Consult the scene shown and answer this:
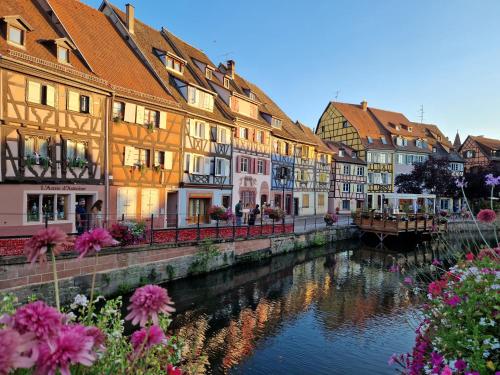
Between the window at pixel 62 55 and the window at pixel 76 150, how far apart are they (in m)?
3.62

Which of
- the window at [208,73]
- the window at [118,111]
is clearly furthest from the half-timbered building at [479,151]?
the window at [118,111]

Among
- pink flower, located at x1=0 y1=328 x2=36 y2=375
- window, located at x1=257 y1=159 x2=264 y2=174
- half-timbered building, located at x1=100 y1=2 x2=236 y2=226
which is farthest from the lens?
window, located at x1=257 y1=159 x2=264 y2=174

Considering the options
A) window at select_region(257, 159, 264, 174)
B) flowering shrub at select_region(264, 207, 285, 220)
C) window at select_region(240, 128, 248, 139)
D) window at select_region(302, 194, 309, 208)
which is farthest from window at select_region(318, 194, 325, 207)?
flowering shrub at select_region(264, 207, 285, 220)

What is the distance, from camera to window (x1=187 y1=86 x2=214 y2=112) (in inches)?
986

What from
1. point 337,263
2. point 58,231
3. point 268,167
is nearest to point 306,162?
point 268,167

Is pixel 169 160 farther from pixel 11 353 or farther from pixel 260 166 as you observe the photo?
pixel 11 353

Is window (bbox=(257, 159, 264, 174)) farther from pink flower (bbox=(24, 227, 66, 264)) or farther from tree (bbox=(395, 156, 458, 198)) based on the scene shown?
pink flower (bbox=(24, 227, 66, 264))

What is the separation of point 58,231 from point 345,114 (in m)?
50.8

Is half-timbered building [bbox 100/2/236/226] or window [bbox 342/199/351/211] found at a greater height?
half-timbered building [bbox 100/2/236/226]

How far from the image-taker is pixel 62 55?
688 inches

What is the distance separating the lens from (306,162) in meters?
40.7

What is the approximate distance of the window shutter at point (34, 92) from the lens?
52.0 ft

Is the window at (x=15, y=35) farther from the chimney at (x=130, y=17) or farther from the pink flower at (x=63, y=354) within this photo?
the pink flower at (x=63, y=354)

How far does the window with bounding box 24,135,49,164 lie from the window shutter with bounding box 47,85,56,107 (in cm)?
154
